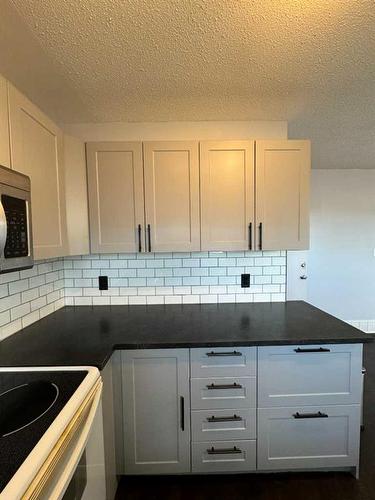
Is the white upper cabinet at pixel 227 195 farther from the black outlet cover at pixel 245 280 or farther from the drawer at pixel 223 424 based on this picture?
the drawer at pixel 223 424

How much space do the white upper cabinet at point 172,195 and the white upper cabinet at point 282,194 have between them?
46 cm

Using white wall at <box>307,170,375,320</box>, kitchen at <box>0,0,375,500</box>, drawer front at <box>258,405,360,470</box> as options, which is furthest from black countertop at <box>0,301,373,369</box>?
white wall at <box>307,170,375,320</box>

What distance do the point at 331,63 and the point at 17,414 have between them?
2.03 m

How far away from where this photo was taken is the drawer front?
1.48 meters

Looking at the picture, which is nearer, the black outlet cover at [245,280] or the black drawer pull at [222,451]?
the black drawer pull at [222,451]

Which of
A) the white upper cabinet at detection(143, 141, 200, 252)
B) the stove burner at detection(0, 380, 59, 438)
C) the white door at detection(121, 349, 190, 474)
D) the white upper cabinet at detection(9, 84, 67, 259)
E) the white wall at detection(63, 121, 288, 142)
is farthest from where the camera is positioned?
the white wall at detection(63, 121, 288, 142)

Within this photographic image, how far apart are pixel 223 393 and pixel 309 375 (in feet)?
1.66

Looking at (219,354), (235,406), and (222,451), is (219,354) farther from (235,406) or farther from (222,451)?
(222,451)

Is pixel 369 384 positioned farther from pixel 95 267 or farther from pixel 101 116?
pixel 101 116

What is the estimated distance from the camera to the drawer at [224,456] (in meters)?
1.48

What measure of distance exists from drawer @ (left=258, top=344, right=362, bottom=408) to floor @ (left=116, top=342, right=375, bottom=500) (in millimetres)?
502

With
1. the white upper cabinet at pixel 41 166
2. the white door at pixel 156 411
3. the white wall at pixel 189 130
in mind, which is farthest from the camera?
the white wall at pixel 189 130

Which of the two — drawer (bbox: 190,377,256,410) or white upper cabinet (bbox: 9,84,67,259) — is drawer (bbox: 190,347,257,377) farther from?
white upper cabinet (bbox: 9,84,67,259)

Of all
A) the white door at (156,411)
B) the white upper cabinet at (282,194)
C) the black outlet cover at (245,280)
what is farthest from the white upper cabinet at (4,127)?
the black outlet cover at (245,280)
